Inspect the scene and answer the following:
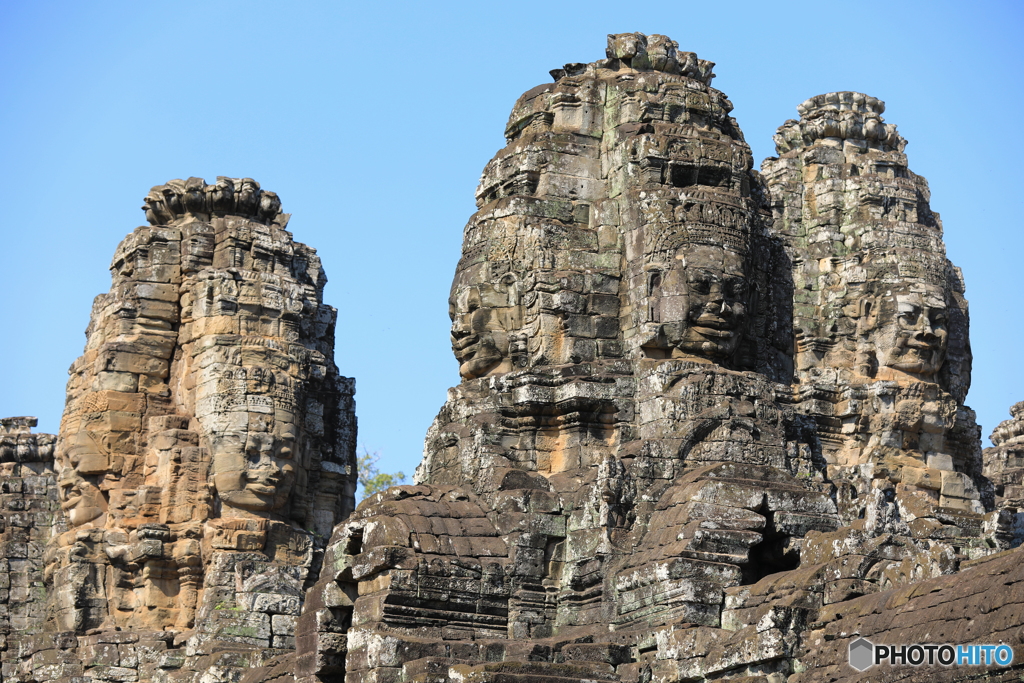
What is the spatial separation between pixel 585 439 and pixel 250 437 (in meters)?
8.50

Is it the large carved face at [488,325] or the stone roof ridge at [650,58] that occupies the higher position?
the stone roof ridge at [650,58]

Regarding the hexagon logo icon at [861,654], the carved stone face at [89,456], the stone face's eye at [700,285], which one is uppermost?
the stone face's eye at [700,285]

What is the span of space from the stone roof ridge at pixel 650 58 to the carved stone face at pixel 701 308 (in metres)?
3.61

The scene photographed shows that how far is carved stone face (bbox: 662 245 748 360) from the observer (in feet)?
81.5

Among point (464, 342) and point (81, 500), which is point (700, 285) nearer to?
point (464, 342)

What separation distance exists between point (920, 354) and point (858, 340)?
3.19 ft

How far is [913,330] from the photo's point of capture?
26922 millimetres

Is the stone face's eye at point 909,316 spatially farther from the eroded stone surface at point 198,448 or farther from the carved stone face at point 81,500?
the carved stone face at point 81,500

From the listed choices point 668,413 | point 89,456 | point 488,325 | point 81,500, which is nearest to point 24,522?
point 81,500

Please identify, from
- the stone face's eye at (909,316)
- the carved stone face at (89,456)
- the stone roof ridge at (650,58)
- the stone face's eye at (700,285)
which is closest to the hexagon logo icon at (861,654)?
the stone face's eye at (700,285)

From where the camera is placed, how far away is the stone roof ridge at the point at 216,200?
112 ft

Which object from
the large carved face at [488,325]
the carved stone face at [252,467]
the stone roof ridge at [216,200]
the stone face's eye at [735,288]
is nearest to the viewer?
the stone face's eye at [735,288]

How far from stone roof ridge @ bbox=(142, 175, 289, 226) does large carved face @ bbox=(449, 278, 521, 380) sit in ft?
29.6

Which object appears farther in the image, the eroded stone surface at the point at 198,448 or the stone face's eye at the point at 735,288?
the eroded stone surface at the point at 198,448
